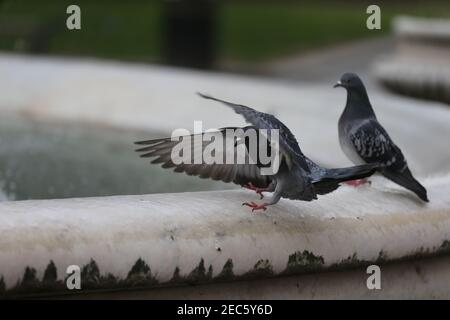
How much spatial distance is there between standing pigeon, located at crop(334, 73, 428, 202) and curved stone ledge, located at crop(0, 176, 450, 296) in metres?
0.11

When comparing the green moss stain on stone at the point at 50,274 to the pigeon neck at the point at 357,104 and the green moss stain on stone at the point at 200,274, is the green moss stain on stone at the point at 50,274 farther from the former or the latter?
the pigeon neck at the point at 357,104

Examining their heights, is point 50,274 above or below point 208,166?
below

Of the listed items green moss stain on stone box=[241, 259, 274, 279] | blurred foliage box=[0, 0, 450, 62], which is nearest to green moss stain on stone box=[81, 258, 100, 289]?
green moss stain on stone box=[241, 259, 274, 279]

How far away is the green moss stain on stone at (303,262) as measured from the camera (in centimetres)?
287

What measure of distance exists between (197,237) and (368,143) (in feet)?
2.76

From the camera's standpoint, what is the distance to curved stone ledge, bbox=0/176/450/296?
2.54 metres

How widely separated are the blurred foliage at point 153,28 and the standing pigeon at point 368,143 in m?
8.61

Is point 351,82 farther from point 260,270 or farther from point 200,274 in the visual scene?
point 200,274

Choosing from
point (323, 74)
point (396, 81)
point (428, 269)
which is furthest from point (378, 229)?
point (323, 74)

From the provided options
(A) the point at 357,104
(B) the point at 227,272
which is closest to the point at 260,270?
(B) the point at 227,272

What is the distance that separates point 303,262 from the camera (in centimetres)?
289

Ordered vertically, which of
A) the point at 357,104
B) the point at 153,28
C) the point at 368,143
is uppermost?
the point at 153,28

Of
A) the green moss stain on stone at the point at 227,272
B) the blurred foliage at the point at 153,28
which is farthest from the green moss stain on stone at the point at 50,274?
the blurred foliage at the point at 153,28

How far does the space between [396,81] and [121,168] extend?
4.12 m
